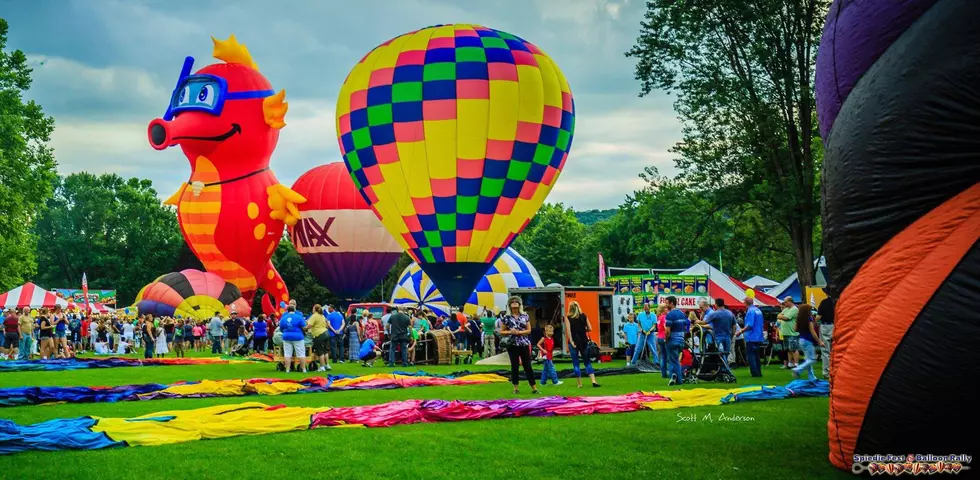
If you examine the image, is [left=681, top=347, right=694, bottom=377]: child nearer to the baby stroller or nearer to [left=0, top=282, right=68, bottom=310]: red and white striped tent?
the baby stroller

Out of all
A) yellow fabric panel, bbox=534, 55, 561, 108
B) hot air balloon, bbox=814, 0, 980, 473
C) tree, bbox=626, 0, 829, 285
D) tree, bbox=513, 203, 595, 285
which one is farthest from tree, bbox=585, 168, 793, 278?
tree, bbox=513, 203, 595, 285

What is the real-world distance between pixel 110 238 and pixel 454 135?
63.8 m

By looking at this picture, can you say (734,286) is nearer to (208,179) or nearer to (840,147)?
(208,179)

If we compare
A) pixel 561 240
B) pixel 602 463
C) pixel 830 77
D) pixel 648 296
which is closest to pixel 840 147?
pixel 830 77

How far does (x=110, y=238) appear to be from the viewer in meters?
78.6

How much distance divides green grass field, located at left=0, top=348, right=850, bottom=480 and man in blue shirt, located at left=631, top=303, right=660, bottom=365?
7137 millimetres

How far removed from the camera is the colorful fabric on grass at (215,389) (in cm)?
1227

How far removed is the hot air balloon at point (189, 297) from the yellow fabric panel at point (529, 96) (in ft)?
45.1

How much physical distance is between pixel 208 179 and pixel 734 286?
61.9 feet

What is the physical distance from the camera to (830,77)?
7.40m

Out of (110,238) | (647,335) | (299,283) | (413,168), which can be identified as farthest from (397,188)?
(110,238)

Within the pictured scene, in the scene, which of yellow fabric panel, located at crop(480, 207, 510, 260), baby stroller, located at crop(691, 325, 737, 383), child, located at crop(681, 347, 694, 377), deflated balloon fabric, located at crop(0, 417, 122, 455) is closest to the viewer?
deflated balloon fabric, located at crop(0, 417, 122, 455)

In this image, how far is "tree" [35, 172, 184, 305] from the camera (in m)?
74.9
